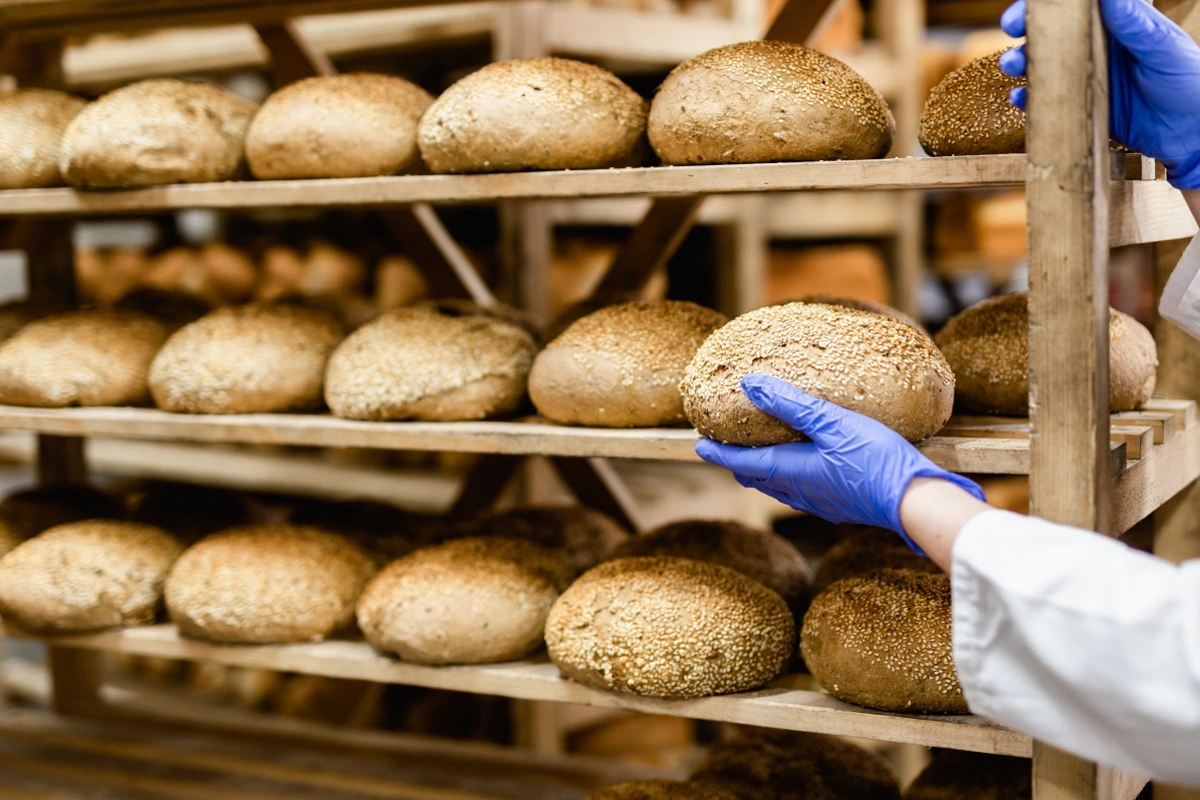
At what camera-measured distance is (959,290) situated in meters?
4.98

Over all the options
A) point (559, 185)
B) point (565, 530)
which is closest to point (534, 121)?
point (559, 185)

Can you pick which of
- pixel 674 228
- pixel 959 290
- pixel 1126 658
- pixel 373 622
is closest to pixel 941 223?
pixel 959 290

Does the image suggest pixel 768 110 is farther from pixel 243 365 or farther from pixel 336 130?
pixel 243 365

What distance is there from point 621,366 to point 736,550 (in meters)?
0.45

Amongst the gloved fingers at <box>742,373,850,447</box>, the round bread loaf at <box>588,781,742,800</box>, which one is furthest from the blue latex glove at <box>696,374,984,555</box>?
the round bread loaf at <box>588,781,742,800</box>

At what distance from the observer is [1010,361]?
1.89 meters

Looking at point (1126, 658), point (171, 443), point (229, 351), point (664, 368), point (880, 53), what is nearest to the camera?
point (1126, 658)

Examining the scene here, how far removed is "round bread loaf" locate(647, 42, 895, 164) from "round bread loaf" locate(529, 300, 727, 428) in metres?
0.30

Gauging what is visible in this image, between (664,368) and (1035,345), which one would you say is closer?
(1035,345)

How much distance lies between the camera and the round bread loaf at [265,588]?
7.09 feet

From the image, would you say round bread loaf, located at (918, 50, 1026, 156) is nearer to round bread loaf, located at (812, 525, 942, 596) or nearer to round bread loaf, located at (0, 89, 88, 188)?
round bread loaf, located at (812, 525, 942, 596)

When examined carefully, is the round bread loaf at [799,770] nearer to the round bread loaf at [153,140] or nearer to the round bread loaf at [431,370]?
the round bread loaf at [431,370]

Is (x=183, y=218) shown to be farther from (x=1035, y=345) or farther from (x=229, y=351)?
(x=1035, y=345)

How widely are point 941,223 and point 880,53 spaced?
0.79 m
